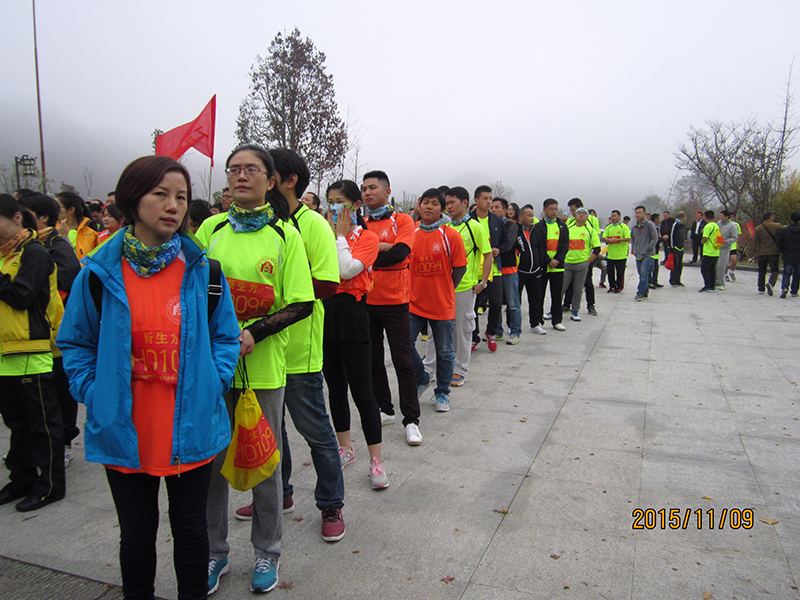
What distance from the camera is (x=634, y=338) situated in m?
8.61

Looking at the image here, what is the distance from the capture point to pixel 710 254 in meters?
14.1

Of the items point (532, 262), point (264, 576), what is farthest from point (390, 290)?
point (532, 262)

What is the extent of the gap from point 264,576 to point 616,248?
502 inches

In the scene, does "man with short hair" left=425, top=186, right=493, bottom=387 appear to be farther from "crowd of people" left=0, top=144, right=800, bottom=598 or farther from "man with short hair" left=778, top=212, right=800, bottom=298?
"man with short hair" left=778, top=212, right=800, bottom=298

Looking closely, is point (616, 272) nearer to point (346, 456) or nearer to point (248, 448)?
point (346, 456)

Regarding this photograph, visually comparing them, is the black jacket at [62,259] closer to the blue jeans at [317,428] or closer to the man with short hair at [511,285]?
the blue jeans at [317,428]

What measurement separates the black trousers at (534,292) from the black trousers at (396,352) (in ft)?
16.4

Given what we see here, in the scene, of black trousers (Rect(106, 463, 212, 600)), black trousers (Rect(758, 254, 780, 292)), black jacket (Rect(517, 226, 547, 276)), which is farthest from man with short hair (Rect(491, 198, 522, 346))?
black trousers (Rect(758, 254, 780, 292))

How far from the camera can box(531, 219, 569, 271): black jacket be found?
924 centimetres

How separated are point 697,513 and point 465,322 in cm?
324

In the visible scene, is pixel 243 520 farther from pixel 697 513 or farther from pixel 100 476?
pixel 697 513

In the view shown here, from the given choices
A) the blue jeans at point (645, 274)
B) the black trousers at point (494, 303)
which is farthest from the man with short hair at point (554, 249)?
the blue jeans at point (645, 274)

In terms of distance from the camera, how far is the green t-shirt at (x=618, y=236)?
42.6 ft

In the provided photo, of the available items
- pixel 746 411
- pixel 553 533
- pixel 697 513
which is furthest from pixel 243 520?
pixel 746 411
